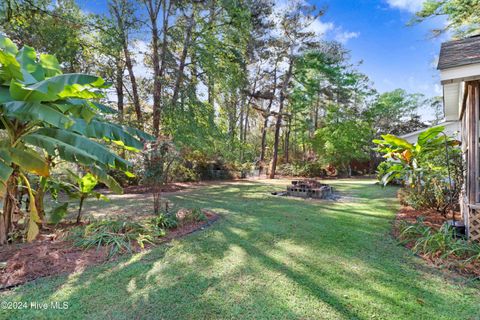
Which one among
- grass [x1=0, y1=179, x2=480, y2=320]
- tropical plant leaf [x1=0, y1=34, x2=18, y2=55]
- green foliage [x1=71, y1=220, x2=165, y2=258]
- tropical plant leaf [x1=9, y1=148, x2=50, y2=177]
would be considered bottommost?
grass [x1=0, y1=179, x2=480, y2=320]

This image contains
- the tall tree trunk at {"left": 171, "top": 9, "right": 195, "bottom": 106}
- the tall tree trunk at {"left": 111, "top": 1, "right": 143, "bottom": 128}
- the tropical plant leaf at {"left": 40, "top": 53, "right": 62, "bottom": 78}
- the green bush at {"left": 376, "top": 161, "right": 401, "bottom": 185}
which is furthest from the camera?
the tall tree trunk at {"left": 171, "top": 9, "right": 195, "bottom": 106}

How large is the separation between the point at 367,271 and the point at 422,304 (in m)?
0.79

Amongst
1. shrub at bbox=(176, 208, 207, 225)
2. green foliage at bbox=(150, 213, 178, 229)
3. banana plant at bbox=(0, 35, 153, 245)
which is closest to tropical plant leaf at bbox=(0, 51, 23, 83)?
banana plant at bbox=(0, 35, 153, 245)

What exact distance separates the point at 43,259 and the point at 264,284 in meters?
3.43

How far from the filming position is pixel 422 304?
274 centimetres

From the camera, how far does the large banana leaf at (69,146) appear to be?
3754 mm

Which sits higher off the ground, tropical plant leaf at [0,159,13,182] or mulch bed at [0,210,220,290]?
tropical plant leaf at [0,159,13,182]

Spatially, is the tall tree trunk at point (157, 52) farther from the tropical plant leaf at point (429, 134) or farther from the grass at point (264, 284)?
the tropical plant leaf at point (429, 134)

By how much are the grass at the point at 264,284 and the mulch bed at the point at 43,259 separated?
Result: 23cm

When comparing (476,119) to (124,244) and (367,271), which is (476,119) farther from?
(124,244)

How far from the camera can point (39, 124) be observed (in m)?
4.29

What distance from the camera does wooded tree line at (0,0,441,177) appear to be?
32.0 feet

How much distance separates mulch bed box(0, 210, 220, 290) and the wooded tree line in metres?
3.71

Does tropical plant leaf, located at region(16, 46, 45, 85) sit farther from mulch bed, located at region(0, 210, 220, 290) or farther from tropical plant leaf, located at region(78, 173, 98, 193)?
mulch bed, located at region(0, 210, 220, 290)
